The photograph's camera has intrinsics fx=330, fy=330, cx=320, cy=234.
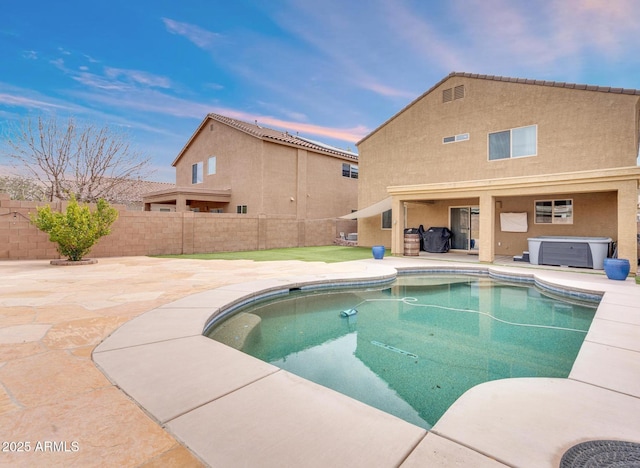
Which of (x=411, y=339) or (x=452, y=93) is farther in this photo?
(x=452, y=93)

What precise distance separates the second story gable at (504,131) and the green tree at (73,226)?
13.5 metres

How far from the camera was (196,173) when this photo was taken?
998 inches

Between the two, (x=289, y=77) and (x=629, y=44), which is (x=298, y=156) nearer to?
(x=289, y=77)

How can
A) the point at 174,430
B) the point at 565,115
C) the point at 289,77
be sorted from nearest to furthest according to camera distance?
the point at 174,430, the point at 565,115, the point at 289,77

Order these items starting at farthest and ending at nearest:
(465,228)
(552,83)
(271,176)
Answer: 1. (271,176)
2. (465,228)
3. (552,83)

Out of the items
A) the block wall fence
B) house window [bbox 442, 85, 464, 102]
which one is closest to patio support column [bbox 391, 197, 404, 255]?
house window [bbox 442, 85, 464, 102]

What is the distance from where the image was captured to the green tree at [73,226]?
10.5m

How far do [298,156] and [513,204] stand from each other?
42.6ft

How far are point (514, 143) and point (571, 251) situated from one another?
5.12 meters

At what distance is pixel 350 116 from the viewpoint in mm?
26438

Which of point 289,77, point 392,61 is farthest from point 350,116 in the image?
point 392,61

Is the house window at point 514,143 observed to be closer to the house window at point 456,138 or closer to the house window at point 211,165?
the house window at point 456,138

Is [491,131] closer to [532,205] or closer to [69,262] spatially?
[532,205]

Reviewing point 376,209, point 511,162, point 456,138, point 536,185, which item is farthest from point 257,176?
point 536,185
